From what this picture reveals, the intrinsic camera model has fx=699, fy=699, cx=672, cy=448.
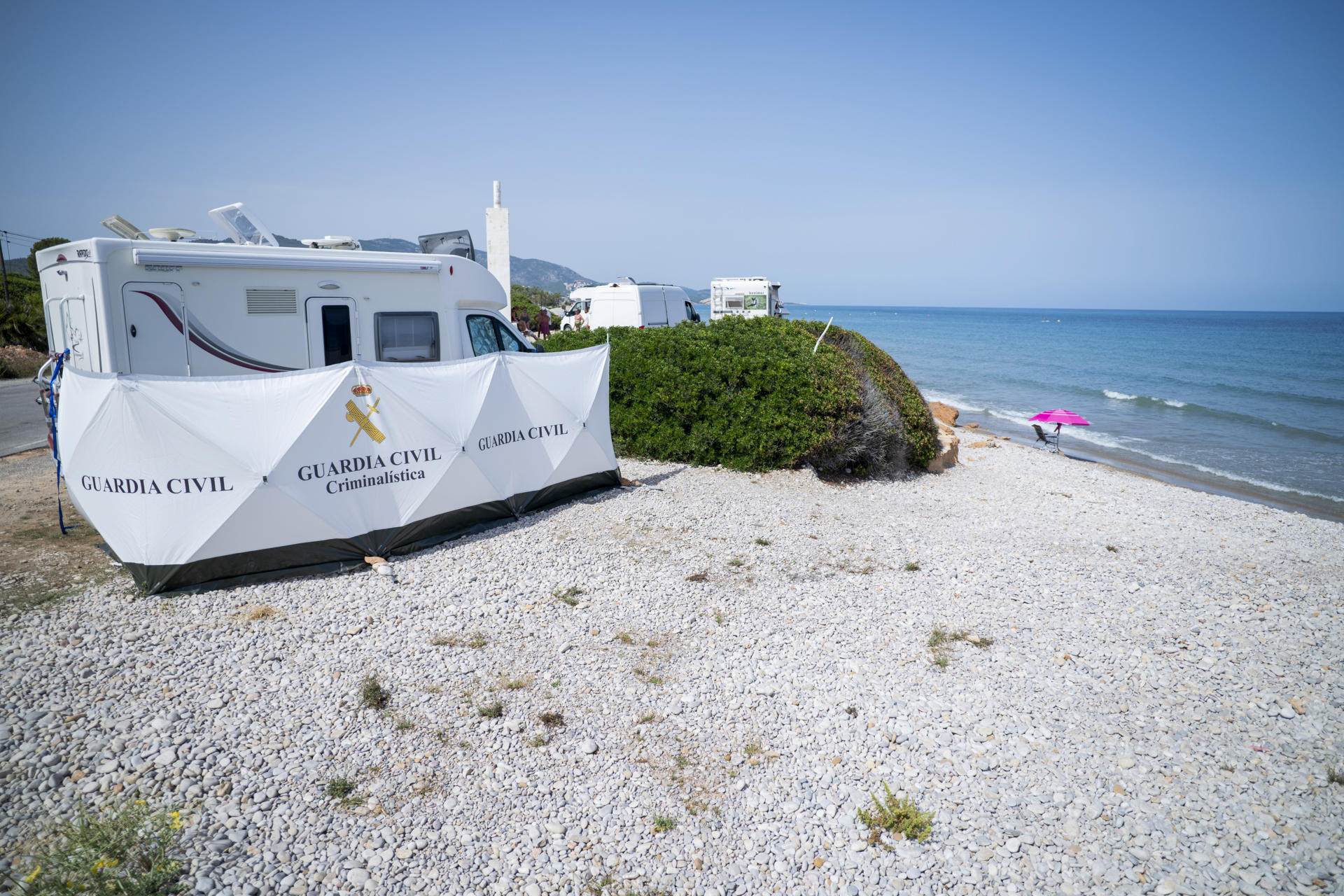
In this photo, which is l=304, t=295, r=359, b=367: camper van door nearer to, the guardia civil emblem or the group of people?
the guardia civil emblem

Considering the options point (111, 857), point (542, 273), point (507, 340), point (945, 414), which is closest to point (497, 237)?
point (507, 340)

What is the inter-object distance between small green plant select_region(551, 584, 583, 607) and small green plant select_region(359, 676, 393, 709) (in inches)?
69.0

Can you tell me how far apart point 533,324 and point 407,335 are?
20.3m

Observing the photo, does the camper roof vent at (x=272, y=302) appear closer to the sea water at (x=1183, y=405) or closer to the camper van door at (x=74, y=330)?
the camper van door at (x=74, y=330)

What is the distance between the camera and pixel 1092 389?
3338 cm

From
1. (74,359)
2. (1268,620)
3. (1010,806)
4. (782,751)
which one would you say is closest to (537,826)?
(782,751)

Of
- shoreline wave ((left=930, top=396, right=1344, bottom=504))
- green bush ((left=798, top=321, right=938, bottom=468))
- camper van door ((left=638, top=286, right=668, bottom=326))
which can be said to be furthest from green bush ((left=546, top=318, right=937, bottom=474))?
shoreline wave ((left=930, top=396, right=1344, bottom=504))

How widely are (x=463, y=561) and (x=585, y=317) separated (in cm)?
1606

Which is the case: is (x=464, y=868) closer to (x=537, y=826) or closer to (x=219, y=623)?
(x=537, y=826)

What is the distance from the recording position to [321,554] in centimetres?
641

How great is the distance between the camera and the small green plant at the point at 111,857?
119 inches

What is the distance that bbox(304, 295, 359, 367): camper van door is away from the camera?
9.06 m

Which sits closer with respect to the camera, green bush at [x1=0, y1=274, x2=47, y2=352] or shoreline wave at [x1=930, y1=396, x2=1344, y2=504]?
shoreline wave at [x1=930, y1=396, x2=1344, y2=504]

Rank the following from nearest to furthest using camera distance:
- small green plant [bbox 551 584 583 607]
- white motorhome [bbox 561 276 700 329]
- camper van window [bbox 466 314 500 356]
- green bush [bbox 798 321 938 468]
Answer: small green plant [bbox 551 584 583 607]
camper van window [bbox 466 314 500 356]
green bush [bbox 798 321 938 468]
white motorhome [bbox 561 276 700 329]
